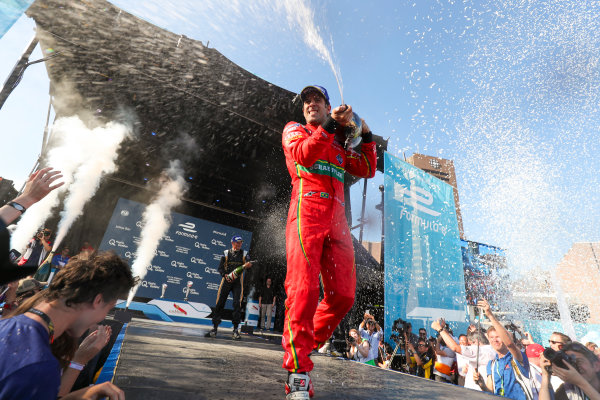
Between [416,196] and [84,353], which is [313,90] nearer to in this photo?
[84,353]

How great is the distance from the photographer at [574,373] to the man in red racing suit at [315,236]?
6.95ft

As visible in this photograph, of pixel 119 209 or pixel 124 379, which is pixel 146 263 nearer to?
pixel 119 209

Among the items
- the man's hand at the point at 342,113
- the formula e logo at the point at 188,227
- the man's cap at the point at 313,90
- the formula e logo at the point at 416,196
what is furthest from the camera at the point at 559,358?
the formula e logo at the point at 188,227

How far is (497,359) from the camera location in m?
4.01

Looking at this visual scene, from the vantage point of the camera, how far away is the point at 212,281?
941 centimetres

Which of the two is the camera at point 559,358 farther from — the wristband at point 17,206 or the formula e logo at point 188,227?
the formula e logo at point 188,227

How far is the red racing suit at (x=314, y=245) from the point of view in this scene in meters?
1.77

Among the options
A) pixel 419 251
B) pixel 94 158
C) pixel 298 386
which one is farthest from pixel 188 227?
pixel 298 386

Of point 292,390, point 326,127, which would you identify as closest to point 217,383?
point 292,390

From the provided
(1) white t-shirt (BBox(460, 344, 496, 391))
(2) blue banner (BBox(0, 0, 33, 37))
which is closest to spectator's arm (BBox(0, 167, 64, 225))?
(2) blue banner (BBox(0, 0, 33, 37))

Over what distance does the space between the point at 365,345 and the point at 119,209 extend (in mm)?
7918

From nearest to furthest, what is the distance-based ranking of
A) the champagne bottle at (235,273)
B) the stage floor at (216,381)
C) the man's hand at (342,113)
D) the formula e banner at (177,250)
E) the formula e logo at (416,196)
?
the stage floor at (216,381)
the man's hand at (342,113)
the champagne bottle at (235,273)
the formula e logo at (416,196)
the formula e banner at (177,250)

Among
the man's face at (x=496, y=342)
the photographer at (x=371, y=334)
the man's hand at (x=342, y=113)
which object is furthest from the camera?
the photographer at (x=371, y=334)

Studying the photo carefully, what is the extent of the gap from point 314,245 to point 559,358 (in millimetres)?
→ 2678
